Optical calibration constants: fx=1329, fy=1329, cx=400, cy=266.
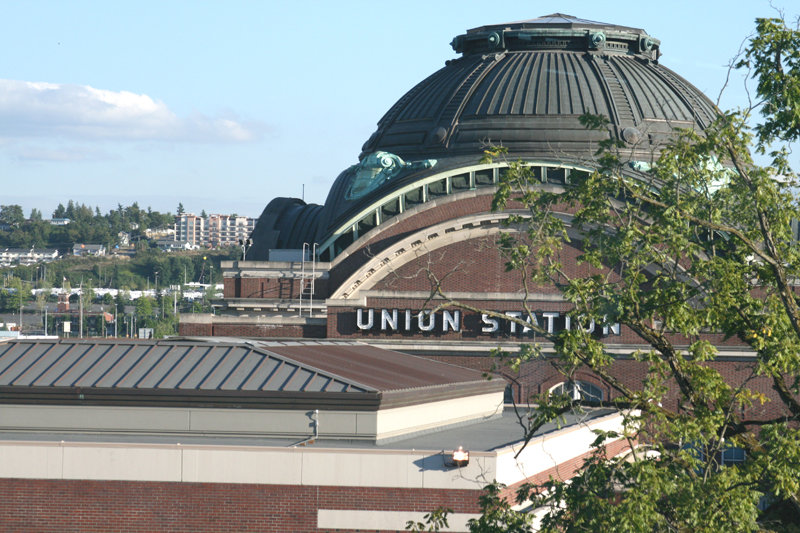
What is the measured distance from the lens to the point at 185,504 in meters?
33.0

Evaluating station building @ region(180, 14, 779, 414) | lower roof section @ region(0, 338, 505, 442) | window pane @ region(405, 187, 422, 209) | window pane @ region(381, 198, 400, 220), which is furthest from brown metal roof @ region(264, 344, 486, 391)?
window pane @ region(405, 187, 422, 209)

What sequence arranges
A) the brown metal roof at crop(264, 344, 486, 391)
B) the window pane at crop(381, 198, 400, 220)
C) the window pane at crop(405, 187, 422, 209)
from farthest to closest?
the window pane at crop(381, 198, 400, 220)
the window pane at crop(405, 187, 422, 209)
the brown metal roof at crop(264, 344, 486, 391)

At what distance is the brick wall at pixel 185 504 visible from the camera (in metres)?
32.8

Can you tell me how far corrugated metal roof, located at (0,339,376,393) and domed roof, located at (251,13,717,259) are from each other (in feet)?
82.4

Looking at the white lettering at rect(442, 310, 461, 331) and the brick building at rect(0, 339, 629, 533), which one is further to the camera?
the white lettering at rect(442, 310, 461, 331)

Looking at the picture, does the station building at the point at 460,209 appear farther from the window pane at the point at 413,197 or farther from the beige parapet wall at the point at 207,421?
the beige parapet wall at the point at 207,421

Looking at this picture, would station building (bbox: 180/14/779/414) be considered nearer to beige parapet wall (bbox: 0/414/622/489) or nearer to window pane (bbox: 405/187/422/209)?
window pane (bbox: 405/187/422/209)

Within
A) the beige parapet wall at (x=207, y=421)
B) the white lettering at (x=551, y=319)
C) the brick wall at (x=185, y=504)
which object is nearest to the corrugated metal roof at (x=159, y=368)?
the beige parapet wall at (x=207, y=421)

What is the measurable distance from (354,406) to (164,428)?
5433 millimetres

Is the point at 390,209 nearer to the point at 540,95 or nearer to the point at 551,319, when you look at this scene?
the point at 540,95

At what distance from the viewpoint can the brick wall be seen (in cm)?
3278

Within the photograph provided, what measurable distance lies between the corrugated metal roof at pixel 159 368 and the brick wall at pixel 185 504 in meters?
4.42

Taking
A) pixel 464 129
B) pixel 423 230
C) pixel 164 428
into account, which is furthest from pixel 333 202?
pixel 164 428

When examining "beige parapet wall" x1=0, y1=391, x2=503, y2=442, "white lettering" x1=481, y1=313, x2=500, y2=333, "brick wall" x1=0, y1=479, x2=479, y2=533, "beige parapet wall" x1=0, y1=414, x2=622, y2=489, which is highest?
"white lettering" x1=481, y1=313, x2=500, y2=333
